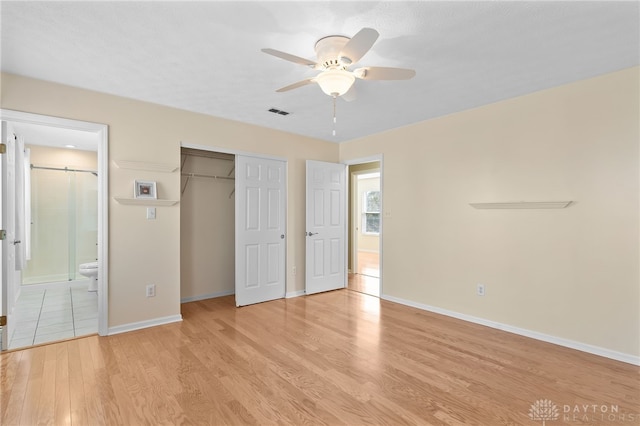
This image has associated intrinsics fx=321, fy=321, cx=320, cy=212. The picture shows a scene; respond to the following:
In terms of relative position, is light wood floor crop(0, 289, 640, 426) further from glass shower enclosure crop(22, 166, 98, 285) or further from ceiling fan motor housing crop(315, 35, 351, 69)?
glass shower enclosure crop(22, 166, 98, 285)

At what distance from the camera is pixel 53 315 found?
388 centimetres

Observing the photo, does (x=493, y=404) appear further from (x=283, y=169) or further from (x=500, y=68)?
(x=283, y=169)

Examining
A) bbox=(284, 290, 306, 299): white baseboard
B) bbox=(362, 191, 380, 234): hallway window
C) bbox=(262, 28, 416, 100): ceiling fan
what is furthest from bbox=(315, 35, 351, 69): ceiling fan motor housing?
bbox=(362, 191, 380, 234): hallway window

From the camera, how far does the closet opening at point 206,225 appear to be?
4.61 meters

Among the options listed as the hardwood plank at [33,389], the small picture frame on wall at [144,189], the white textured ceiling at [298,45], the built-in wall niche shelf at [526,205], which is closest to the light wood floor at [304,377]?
the hardwood plank at [33,389]

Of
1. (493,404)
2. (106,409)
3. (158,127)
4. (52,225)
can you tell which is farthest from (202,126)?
(493,404)

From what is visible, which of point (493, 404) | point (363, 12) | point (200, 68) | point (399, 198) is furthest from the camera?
point (399, 198)

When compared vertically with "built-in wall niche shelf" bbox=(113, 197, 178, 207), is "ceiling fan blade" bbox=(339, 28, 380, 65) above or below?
above

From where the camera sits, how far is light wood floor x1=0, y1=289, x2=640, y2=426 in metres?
2.02

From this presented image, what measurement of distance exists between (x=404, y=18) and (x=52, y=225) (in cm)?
621

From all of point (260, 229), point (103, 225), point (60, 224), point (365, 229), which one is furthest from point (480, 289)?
point (60, 224)

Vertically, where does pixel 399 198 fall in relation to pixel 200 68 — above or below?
below

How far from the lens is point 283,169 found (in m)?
4.78

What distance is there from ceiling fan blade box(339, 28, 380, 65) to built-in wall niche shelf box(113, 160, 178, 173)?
8.38 ft
